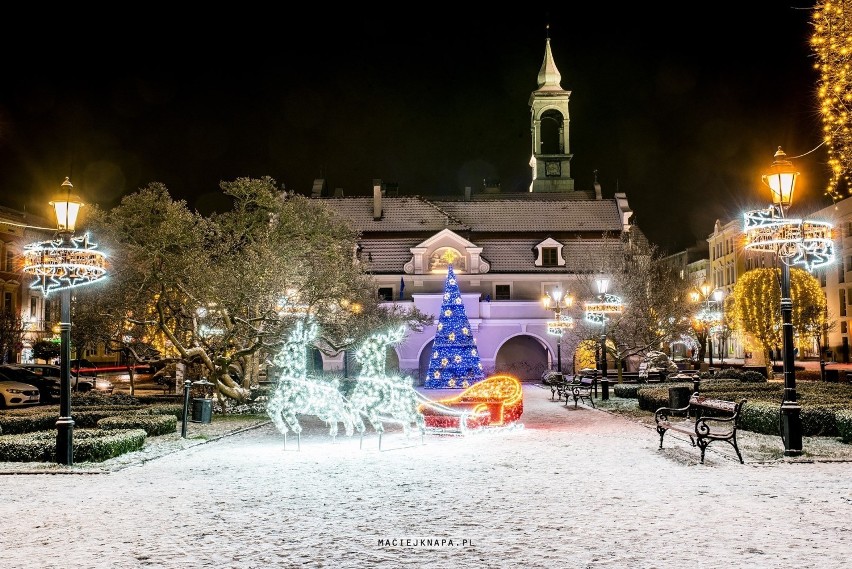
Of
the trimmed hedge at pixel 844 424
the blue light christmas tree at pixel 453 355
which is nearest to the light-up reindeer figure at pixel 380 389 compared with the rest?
the trimmed hedge at pixel 844 424

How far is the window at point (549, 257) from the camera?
177 feet

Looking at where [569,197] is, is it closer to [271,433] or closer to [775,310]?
[775,310]

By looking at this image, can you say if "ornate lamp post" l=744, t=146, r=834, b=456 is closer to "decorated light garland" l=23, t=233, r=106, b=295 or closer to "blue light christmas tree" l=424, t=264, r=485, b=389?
"decorated light garland" l=23, t=233, r=106, b=295

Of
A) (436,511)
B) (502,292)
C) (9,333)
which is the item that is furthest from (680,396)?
(9,333)

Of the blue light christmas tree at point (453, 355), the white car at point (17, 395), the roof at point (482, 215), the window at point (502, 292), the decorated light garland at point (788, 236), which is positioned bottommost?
the white car at point (17, 395)

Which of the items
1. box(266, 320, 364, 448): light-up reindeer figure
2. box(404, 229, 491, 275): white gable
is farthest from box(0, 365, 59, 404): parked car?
box(404, 229, 491, 275): white gable

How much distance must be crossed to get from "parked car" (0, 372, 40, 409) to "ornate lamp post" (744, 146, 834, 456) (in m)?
25.8

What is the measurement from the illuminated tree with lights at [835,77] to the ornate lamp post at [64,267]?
54.1ft

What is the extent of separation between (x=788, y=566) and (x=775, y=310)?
49435 mm

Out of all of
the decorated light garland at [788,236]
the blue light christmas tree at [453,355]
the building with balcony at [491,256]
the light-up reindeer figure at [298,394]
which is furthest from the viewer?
the building with balcony at [491,256]

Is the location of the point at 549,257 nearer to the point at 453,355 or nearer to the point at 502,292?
the point at 502,292

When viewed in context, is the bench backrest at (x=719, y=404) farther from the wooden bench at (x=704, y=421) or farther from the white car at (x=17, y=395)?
the white car at (x=17, y=395)

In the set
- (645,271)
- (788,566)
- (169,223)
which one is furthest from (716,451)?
(645,271)

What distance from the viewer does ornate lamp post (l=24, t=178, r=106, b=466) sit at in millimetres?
14852
